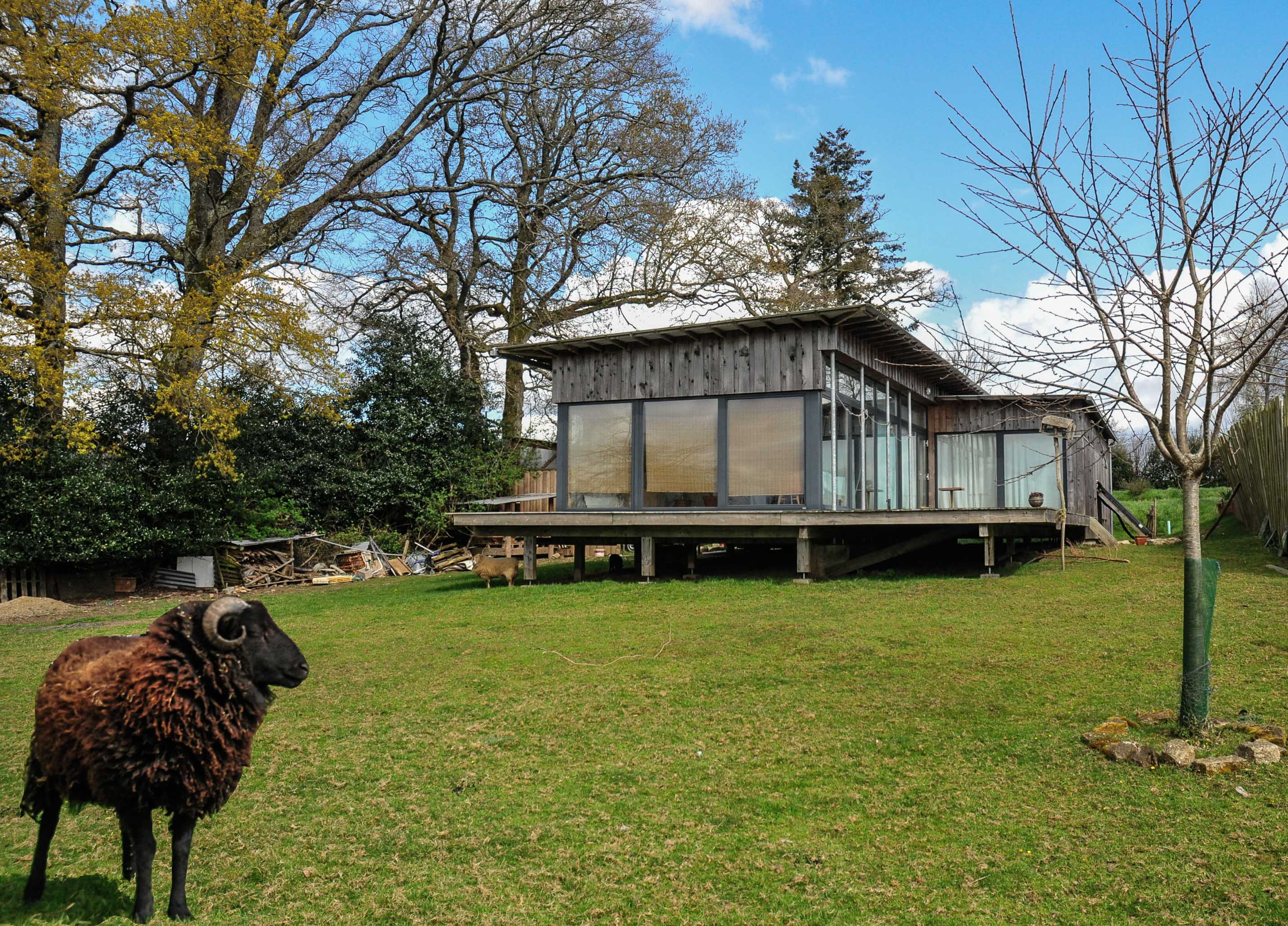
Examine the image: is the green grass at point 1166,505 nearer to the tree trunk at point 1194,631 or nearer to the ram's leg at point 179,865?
the tree trunk at point 1194,631

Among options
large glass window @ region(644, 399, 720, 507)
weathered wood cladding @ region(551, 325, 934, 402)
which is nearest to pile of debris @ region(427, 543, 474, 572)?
weathered wood cladding @ region(551, 325, 934, 402)

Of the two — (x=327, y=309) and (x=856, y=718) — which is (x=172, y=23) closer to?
(x=327, y=309)

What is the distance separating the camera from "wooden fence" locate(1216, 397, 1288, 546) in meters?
13.2

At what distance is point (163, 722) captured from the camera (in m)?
3.72

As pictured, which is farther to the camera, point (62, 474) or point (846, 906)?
point (62, 474)

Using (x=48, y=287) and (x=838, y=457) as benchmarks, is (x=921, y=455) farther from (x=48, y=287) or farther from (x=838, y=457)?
(x=48, y=287)

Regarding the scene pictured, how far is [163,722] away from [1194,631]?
575 cm

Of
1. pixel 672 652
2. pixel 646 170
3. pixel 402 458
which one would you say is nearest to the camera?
pixel 672 652

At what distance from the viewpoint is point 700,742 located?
614cm

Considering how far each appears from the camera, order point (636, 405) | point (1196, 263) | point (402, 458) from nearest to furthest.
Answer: point (1196, 263) → point (636, 405) → point (402, 458)

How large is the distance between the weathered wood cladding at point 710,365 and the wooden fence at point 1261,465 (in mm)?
5741

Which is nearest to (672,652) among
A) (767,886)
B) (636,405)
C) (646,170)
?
(767,886)

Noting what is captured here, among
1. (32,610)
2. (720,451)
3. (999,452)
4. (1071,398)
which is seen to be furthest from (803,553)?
(32,610)

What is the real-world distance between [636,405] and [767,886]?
12.5 meters
